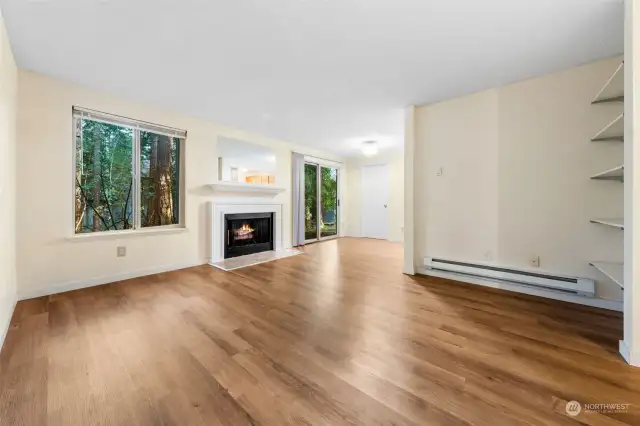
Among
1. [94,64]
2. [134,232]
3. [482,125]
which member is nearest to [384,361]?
[482,125]

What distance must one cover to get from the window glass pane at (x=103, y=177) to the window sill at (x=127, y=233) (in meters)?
0.17

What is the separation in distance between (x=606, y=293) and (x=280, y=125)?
4422mm

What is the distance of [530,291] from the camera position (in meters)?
2.75

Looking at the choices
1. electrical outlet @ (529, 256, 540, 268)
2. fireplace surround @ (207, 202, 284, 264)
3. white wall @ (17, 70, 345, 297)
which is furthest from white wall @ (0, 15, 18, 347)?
electrical outlet @ (529, 256, 540, 268)

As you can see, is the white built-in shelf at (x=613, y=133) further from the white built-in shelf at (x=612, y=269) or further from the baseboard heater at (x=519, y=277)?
the baseboard heater at (x=519, y=277)

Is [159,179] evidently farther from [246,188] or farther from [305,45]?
[305,45]

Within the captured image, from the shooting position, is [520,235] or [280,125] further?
[280,125]

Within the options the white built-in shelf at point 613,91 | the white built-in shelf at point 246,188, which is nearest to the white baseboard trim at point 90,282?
the white built-in shelf at point 246,188

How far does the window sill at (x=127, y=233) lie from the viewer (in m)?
2.87

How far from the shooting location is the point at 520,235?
2.80 metres

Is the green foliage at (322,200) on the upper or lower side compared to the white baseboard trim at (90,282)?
upper

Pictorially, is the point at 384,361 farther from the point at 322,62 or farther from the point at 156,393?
the point at 322,62

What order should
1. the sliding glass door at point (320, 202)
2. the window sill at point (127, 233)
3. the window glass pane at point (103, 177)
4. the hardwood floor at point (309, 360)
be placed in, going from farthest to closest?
the sliding glass door at point (320, 202), the window glass pane at point (103, 177), the window sill at point (127, 233), the hardwood floor at point (309, 360)

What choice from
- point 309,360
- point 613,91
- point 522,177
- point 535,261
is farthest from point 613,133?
point 309,360
